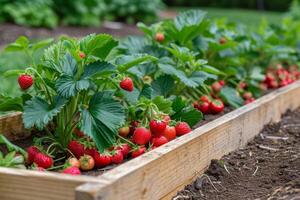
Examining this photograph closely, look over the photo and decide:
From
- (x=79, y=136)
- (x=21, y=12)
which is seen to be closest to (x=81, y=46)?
(x=79, y=136)

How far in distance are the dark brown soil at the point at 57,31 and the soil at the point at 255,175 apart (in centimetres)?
505

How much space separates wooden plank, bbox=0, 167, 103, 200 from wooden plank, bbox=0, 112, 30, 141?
80cm

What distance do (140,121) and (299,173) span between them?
751 mm

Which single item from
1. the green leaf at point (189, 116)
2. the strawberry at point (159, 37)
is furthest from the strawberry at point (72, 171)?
the strawberry at point (159, 37)

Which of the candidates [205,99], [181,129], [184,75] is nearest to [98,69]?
[181,129]

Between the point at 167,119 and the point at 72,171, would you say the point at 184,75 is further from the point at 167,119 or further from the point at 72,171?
the point at 72,171

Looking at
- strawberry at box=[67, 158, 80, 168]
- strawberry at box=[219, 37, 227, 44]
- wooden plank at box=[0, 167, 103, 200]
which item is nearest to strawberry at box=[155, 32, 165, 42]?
strawberry at box=[219, 37, 227, 44]

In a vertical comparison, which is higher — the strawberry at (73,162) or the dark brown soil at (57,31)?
the strawberry at (73,162)

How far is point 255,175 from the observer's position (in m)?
3.16

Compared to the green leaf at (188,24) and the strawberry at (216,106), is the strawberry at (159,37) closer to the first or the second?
the green leaf at (188,24)

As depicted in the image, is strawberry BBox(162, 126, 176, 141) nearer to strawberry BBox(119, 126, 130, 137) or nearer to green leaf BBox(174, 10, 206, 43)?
strawberry BBox(119, 126, 130, 137)

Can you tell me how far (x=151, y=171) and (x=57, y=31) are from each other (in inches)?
284

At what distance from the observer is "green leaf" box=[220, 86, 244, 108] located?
13.6 ft

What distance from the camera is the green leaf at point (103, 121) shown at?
2.69 metres
